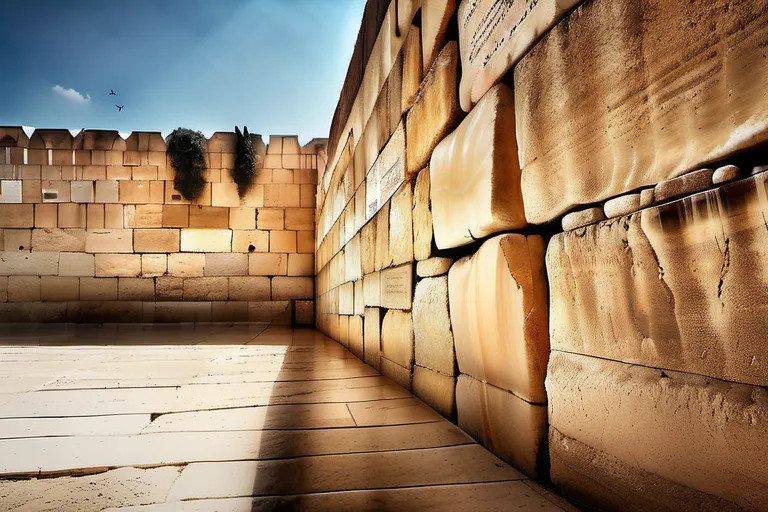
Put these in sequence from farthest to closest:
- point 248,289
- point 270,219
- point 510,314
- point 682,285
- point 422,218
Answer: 1. point 270,219
2. point 248,289
3. point 422,218
4. point 510,314
5. point 682,285

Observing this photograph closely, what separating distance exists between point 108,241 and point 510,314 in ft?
28.2

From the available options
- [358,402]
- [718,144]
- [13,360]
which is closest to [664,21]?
[718,144]

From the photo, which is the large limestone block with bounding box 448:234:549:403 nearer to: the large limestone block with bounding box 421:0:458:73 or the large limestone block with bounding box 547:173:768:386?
the large limestone block with bounding box 547:173:768:386

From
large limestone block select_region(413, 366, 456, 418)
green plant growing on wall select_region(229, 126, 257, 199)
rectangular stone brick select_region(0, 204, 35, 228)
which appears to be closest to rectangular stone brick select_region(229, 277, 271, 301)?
green plant growing on wall select_region(229, 126, 257, 199)

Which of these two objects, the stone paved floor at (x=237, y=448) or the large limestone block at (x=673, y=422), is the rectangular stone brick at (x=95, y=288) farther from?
the large limestone block at (x=673, y=422)

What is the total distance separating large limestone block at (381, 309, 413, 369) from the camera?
226 cm

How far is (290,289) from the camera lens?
805 centimetres

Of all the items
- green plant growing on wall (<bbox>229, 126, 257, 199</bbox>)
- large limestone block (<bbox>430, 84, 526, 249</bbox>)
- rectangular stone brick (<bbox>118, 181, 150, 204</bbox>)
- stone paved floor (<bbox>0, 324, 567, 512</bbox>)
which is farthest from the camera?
green plant growing on wall (<bbox>229, 126, 257, 199</bbox>)

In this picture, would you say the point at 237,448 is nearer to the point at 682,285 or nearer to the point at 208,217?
the point at 682,285

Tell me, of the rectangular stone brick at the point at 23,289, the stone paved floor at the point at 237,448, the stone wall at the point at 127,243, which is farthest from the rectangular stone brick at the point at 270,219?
the stone paved floor at the point at 237,448

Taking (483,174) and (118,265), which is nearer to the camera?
(483,174)

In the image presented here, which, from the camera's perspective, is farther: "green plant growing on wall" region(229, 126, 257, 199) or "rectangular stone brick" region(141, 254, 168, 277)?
"green plant growing on wall" region(229, 126, 257, 199)

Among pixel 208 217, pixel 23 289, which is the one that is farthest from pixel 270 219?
pixel 23 289

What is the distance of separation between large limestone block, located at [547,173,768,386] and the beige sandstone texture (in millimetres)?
574
